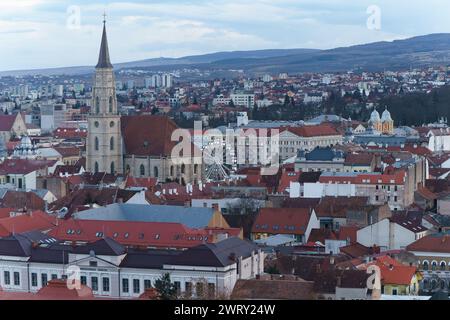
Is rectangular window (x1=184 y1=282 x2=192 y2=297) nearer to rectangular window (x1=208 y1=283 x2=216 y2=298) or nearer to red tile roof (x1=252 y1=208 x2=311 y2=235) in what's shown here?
rectangular window (x1=208 y1=283 x2=216 y2=298)

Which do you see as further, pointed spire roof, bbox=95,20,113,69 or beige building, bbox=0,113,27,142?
beige building, bbox=0,113,27,142

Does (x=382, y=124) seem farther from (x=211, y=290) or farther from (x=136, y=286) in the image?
(x=211, y=290)

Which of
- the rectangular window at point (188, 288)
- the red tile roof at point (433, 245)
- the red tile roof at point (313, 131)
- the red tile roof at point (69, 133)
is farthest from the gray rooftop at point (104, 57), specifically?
the rectangular window at point (188, 288)

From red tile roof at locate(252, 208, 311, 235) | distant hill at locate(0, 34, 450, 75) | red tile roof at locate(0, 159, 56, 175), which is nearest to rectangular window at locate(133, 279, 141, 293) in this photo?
red tile roof at locate(252, 208, 311, 235)

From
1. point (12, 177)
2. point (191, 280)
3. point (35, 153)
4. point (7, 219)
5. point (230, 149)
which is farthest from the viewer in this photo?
point (230, 149)
